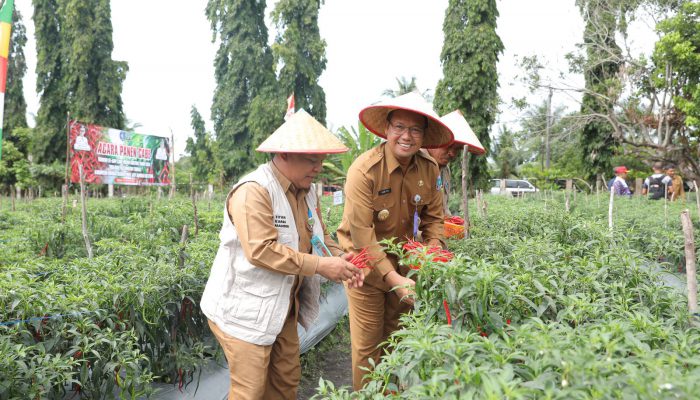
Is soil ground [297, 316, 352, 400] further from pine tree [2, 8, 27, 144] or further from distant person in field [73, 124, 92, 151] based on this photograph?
pine tree [2, 8, 27, 144]

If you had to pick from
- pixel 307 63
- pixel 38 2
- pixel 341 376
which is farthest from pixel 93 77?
pixel 341 376

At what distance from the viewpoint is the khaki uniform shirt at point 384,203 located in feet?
9.63

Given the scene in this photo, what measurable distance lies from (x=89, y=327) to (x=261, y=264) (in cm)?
99

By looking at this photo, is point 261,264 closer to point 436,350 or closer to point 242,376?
point 242,376

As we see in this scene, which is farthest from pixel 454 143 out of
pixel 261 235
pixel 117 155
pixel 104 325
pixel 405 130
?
pixel 117 155

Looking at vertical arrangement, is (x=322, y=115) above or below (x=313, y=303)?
→ above

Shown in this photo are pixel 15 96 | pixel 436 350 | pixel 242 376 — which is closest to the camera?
pixel 436 350

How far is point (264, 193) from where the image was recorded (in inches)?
100

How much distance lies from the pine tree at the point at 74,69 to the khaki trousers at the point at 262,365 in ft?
84.5

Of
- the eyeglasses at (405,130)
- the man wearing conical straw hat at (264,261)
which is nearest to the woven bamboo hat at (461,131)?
the eyeglasses at (405,130)

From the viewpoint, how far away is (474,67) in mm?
19297

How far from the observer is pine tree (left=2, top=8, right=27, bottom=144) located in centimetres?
2744

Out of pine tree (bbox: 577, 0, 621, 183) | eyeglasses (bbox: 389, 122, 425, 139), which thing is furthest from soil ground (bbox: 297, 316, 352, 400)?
pine tree (bbox: 577, 0, 621, 183)

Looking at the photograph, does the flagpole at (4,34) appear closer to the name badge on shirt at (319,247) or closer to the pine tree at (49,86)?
the name badge on shirt at (319,247)
